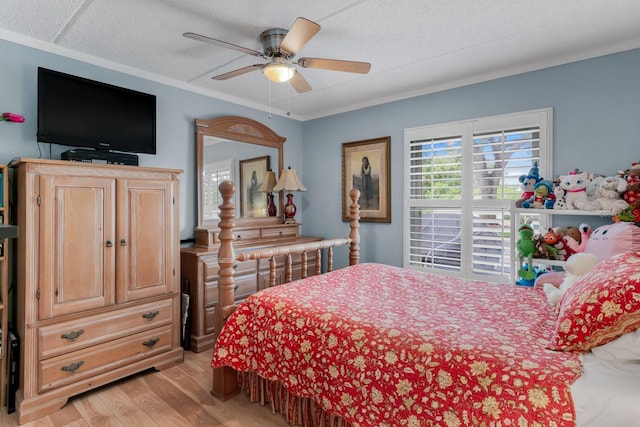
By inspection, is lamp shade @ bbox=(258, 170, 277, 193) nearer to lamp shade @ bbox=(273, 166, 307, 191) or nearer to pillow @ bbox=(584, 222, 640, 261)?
lamp shade @ bbox=(273, 166, 307, 191)

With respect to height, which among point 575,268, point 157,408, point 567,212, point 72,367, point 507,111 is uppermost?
point 507,111

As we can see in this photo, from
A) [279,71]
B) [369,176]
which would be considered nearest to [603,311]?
[279,71]

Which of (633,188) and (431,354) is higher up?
(633,188)

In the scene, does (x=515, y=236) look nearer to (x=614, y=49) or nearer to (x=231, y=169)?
(x=614, y=49)

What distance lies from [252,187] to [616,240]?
3186 mm

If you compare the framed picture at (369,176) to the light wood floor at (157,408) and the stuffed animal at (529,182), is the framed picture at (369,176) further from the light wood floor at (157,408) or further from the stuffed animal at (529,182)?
the light wood floor at (157,408)

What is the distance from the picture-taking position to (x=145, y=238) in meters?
2.60

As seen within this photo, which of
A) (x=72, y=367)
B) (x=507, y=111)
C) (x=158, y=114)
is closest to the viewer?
(x=72, y=367)

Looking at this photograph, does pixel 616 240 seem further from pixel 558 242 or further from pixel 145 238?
pixel 145 238

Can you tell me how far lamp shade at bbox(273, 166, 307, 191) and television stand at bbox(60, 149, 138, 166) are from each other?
163cm

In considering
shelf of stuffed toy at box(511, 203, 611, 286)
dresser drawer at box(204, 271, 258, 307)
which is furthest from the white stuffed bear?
dresser drawer at box(204, 271, 258, 307)

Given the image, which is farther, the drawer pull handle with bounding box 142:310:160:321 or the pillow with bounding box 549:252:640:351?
the drawer pull handle with bounding box 142:310:160:321

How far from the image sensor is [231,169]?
373 centimetres

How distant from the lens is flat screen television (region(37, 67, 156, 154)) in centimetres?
241
